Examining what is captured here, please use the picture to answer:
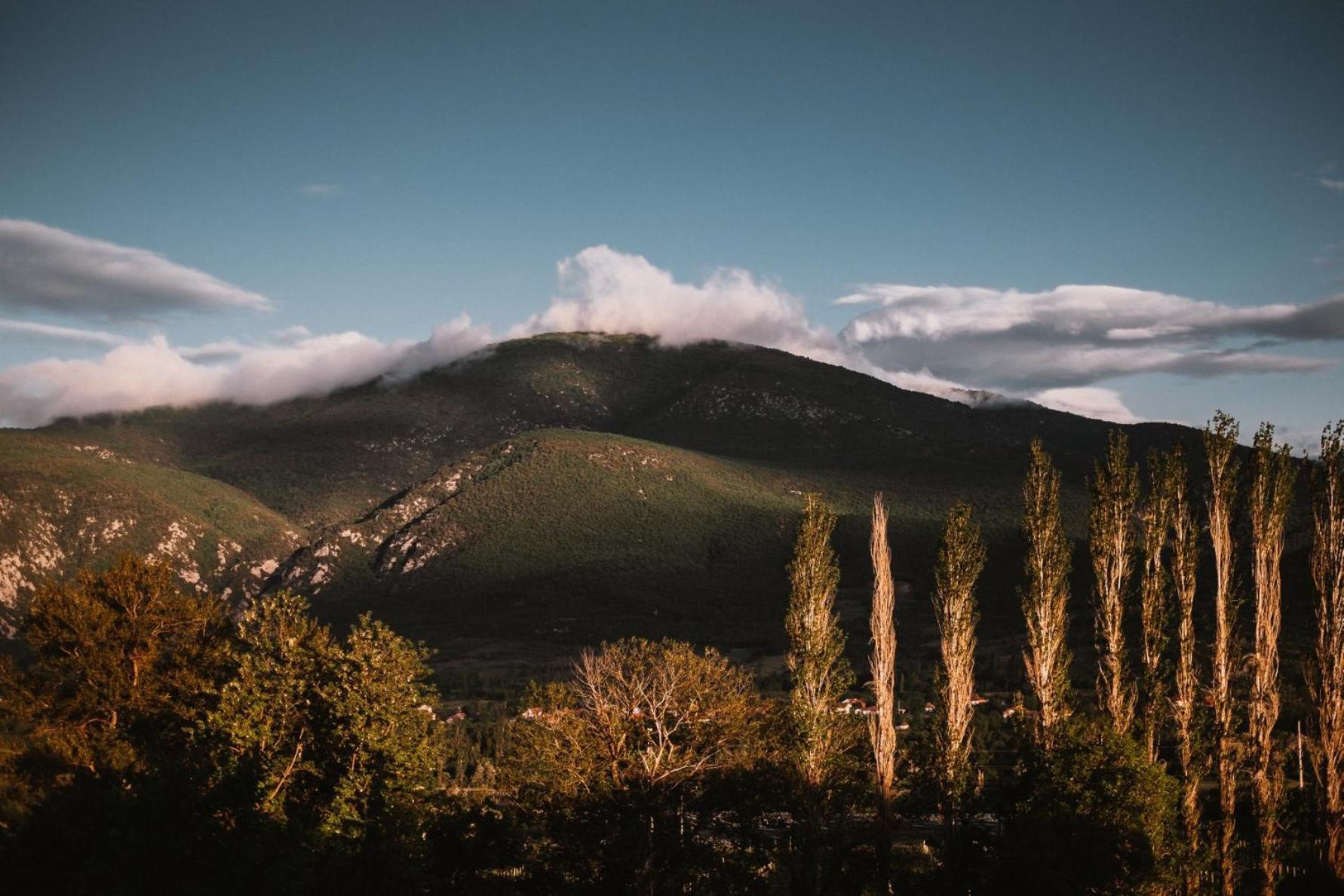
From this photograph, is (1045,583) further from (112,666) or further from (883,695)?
(112,666)

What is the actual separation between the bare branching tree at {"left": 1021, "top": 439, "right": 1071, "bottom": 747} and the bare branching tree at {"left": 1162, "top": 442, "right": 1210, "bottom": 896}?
11.1 ft

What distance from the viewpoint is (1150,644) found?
32.7m

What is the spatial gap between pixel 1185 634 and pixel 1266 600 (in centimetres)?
262

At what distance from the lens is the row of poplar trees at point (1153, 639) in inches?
1191

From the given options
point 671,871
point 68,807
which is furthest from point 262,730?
point 671,871

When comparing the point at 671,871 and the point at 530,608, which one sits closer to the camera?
the point at 671,871

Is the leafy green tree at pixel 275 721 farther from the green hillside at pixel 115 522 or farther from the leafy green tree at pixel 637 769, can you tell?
the green hillside at pixel 115 522

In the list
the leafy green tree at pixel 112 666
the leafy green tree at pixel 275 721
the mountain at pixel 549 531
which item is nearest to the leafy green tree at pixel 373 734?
the leafy green tree at pixel 275 721

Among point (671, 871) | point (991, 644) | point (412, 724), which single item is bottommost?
point (991, 644)

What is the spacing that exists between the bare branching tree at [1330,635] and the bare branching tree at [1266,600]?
1.02m

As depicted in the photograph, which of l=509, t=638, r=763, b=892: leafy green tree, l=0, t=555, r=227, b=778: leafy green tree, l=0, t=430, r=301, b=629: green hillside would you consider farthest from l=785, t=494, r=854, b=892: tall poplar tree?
l=0, t=430, r=301, b=629: green hillside

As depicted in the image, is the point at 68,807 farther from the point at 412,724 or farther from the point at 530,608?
the point at 530,608

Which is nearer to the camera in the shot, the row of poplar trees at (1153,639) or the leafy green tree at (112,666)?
the row of poplar trees at (1153,639)

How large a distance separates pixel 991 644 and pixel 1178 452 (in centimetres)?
7701
